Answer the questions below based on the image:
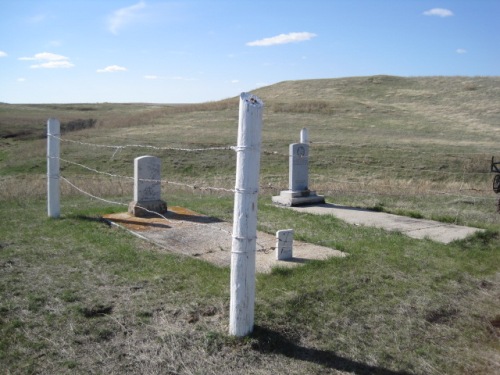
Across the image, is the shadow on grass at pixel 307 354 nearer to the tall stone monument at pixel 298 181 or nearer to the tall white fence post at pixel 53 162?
the tall white fence post at pixel 53 162

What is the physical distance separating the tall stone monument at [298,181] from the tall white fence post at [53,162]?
472 cm

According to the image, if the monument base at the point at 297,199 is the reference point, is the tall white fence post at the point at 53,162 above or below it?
above

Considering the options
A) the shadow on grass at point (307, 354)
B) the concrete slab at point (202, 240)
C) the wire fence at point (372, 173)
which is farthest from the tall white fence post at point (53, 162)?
the wire fence at point (372, 173)

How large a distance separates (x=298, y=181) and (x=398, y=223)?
8.96ft

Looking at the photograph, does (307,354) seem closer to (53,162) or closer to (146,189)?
(146,189)

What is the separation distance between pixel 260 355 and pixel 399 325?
1518 millimetres

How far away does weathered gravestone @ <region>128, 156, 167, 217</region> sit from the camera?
9242 mm

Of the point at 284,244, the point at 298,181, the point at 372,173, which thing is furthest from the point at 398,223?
the point at 372,173

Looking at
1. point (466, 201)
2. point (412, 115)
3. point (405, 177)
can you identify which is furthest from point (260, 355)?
point (412, 115)

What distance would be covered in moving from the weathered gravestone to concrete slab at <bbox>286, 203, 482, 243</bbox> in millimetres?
2974

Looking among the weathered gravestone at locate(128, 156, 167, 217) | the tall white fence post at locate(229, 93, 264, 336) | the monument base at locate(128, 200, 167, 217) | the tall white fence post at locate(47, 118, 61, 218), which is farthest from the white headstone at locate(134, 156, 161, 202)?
the tall white fence post at locate(229, 93, 264, 336)

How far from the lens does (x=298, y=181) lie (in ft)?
37.4

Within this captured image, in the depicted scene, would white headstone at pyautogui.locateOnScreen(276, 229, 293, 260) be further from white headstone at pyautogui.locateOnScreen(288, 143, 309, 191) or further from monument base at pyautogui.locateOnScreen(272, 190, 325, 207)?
white headstone at pyautogui.locateOnScreen(288, 143, 309, 191)

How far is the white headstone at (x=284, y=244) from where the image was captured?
6.51m
